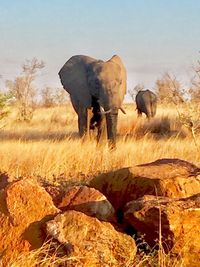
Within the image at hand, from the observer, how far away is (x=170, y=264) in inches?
149

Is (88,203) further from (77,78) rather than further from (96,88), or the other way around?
(77,78)

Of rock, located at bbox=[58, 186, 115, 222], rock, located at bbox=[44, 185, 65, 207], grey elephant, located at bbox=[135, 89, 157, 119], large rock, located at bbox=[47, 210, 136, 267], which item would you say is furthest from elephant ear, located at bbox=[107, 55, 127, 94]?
grey elephant, located at bbox=[135, 89, 157, 119]

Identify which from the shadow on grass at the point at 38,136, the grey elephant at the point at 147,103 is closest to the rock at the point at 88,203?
the shadow on grass at the point at 38,136

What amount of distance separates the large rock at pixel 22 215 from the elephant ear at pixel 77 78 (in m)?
9.36

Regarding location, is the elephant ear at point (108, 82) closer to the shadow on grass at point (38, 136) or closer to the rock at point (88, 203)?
the shadow on grass at point (38, 136)

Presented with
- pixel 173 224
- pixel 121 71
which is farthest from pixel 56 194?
pixel 121 71

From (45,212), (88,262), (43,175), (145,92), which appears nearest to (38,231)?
(45,212)

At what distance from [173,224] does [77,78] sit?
10.3m

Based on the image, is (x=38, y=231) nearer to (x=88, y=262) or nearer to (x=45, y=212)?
(x=45, y=212)

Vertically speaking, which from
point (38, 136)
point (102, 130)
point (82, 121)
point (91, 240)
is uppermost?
point (91, 240)

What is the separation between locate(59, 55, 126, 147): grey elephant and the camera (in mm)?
12609

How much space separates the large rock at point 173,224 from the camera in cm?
386

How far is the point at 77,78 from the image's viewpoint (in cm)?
1398

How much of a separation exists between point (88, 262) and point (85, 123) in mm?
9456
